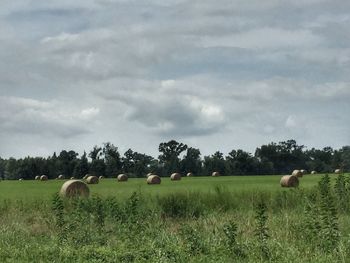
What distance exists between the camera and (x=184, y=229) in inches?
568

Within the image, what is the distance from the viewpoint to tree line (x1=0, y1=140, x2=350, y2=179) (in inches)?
4675

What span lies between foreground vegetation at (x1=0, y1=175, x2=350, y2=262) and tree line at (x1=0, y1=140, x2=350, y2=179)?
8756 centimetres

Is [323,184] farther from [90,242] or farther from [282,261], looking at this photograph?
[90,242]

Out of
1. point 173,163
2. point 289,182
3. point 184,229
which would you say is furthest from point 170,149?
point 184,229

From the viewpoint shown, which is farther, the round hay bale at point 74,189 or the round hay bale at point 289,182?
the round hay bale at point 289,182

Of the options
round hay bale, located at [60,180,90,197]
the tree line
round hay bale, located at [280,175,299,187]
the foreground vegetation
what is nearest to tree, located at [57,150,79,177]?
the tree line

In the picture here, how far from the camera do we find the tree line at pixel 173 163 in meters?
119

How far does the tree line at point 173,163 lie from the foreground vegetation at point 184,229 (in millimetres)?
87561

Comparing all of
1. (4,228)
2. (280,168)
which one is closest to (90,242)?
(4,228)

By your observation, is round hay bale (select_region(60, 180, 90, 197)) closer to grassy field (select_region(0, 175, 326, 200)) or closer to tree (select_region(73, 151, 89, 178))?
grassy field (select_region(0, 175, 326, 200))

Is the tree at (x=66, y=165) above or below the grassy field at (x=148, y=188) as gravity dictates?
above

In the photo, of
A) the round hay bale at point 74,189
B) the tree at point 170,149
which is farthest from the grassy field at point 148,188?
the tree at point 170,149

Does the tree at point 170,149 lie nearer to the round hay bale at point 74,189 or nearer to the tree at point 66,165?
the tree at point 66,165

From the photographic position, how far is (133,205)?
16234 mm
